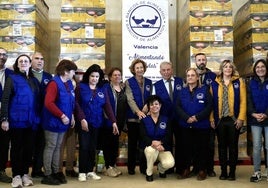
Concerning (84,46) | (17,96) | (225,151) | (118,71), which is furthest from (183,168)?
(84,46)

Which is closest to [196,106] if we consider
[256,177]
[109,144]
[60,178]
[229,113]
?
[229,113]

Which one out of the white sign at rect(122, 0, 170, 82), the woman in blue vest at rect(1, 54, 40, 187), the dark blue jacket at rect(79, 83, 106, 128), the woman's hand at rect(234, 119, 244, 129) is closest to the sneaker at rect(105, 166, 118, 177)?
the dark blue jacket at rect(79, 83, 106, 128)

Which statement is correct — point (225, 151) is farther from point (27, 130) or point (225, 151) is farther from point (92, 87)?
point (27, 130)

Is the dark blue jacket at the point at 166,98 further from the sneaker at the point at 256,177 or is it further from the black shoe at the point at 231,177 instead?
the sneaker at the point at 256,177

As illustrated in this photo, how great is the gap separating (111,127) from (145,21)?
2.06m

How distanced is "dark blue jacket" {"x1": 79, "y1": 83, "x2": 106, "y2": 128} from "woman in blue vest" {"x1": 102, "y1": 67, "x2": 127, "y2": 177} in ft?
0.75

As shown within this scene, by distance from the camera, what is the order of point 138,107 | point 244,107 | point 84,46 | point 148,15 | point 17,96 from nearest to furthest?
point 17,96, point 244,107, point 138,107, point 84,46, point 148,15

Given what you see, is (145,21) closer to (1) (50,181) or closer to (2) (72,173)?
(2) (72,173)

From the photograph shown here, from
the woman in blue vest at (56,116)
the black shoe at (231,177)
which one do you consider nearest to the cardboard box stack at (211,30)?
the black shoe at (231,177)

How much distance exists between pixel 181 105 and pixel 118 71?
831mm

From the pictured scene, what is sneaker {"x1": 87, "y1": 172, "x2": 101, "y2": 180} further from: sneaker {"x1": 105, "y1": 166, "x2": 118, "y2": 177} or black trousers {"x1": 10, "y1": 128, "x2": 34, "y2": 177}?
black trousers {"x1": 10, "y1": 128, "x2": 34, "y2": 177}

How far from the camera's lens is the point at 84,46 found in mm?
5074

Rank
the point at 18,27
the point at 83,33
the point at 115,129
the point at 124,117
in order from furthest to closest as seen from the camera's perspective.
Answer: the point at 83,33 < the point at 18,27 < the point at 124,117 < the point at 115,129

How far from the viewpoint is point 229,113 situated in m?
3.74
